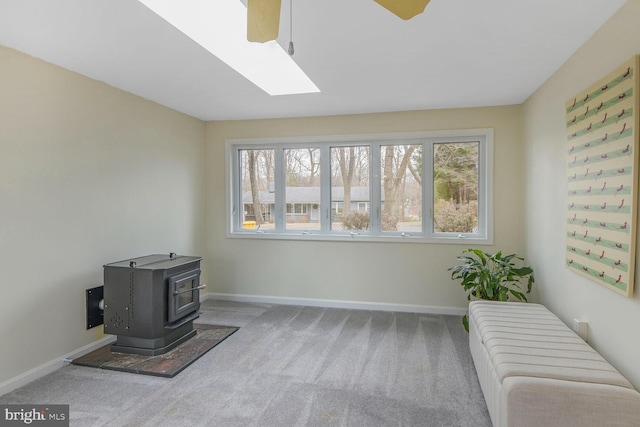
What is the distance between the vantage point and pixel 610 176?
1982mm

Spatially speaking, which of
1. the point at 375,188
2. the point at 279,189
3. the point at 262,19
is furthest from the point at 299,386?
the point at 279,189

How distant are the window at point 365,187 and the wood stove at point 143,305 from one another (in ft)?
5.65

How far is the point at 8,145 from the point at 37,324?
130 cm

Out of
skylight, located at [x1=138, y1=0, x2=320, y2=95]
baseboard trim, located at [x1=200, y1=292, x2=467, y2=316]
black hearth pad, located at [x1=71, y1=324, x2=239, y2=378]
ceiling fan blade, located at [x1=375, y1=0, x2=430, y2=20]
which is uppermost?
skylight, located at [x1=138, y1=0, x2=320, y2=95]

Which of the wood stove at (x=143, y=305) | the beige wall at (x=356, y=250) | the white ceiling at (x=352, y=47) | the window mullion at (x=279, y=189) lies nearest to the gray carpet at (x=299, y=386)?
the wood stove at (x=143, y=305)

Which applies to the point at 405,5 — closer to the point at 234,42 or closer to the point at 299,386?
the point at 234,42

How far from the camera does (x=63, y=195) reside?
279 cm

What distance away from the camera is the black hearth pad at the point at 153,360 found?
271 cm

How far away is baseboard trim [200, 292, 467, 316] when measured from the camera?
4078 millimetres

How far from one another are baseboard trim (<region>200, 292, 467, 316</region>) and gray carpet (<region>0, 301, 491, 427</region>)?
517 mm

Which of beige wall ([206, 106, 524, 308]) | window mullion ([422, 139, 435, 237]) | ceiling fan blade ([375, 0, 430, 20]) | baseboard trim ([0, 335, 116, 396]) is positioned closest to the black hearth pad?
baseboard trim ([0, 335, 116, 396])

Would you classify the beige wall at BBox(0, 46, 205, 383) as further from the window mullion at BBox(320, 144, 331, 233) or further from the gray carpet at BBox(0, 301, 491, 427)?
the window mullion at BBox(320, 144, 331, 233)

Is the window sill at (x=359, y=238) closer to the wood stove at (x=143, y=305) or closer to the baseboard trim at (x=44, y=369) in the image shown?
the wood stove at (x=143, y=305)

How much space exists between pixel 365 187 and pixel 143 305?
272 cm
